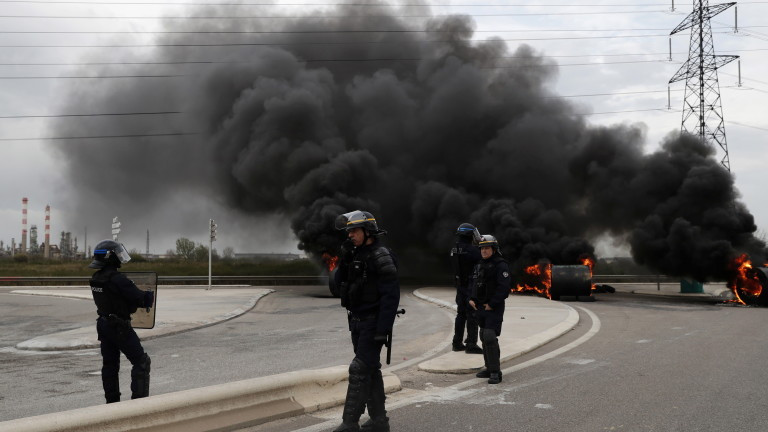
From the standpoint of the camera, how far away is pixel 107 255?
198 inches

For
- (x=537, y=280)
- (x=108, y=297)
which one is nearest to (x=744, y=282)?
(x=537, y=280)

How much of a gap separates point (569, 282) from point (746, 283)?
5.16 metres

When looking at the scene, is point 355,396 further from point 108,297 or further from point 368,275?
point 108,297

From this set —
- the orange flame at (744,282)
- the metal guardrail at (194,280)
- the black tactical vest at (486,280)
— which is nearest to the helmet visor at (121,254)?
the black tactical vest at (486,280)

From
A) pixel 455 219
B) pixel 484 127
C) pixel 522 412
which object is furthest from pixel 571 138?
pixel 522 412

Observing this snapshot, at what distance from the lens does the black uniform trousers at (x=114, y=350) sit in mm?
4977

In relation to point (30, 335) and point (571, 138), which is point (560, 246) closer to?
point (571, 138)

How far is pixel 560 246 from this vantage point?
26734 millimetres

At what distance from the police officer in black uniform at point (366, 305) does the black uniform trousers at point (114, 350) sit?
1.81 m

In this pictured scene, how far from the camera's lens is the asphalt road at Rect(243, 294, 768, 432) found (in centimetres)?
483

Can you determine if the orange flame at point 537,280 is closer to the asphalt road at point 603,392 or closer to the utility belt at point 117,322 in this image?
the asphalt road at point 603,392

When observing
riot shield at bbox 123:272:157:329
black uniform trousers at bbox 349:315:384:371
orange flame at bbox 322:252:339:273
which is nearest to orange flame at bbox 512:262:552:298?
orange flame at bbox 322:252:339:273

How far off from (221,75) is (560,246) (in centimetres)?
2329

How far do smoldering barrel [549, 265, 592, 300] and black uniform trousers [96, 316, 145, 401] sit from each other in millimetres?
16526
